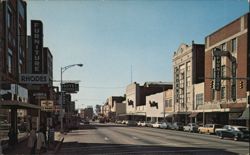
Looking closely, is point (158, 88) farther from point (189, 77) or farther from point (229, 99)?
point (229, 99)

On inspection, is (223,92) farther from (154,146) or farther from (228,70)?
(154,146)

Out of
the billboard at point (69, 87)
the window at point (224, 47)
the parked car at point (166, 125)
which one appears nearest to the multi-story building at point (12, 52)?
the billboard at point (69, 87)

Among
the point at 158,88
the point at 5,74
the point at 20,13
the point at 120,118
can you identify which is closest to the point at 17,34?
the point at 20,13

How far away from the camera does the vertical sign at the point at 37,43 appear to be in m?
41.6

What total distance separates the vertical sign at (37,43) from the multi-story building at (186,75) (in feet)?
120

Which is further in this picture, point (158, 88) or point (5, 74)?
point (158, 88)

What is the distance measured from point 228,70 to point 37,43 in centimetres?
2964

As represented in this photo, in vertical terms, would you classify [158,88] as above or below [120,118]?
above

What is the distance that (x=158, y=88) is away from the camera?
13588 cm

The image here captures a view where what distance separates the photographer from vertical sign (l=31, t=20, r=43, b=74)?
41.6m

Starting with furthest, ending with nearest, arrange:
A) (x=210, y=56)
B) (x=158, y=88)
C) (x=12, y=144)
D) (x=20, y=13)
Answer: (x=158, y=88) → (x=210, y=56) → (x=20, y=13) → (x=12, y=144)

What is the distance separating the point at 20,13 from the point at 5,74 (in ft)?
37.0

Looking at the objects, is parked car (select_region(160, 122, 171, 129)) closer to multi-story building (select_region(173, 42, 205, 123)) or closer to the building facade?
multi-story building (select_region(173, 42, 205, 123))

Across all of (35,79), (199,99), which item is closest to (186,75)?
(199,99)
